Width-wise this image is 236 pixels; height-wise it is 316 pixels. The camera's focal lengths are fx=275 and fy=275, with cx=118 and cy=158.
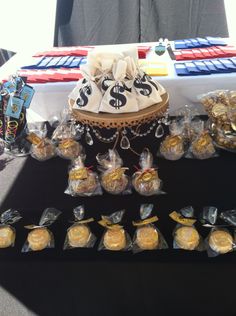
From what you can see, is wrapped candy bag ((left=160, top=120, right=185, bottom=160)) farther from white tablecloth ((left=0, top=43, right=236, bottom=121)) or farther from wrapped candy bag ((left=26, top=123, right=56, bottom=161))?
wrapped candy bag ((left=26, top=123, right=56, bottom=161))

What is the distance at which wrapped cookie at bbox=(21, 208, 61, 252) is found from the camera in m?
0.67

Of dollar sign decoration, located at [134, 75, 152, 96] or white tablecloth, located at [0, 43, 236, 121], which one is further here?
white tablecloth, located at [0, 43, 236, 121]

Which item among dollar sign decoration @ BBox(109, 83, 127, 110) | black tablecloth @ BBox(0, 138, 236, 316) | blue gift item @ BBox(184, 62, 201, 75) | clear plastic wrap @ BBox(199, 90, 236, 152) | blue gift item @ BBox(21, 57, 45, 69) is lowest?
black tablecloth @ BBox(0, 138, 236, 316)

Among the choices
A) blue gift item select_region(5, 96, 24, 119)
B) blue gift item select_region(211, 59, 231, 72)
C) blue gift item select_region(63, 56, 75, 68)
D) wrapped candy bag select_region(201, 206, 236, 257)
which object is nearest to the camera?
wrapped candy bag select_region(201, 206, 236, 257)

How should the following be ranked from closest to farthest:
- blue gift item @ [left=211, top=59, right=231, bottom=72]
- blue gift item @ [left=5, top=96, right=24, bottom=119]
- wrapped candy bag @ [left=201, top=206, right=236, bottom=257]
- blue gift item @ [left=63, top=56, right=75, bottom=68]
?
wrapped candy bag @ [left=201, top=206, right=236, bottom=257]
blue gift item @ [left=5, top=96, right=24, bottom=119]
blue gift item @ [left=211, top=59, right=231, bottom=72]
blue gift item @ [left=63, top=56, right=75, bottom=68]

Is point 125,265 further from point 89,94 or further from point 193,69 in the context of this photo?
point 193,69

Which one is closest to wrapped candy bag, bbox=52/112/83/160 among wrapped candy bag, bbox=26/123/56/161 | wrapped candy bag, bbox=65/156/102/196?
wrapped candy bag, bbox=26/123/56/161

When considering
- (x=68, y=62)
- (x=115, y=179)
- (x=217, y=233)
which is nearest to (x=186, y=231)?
(x=217, y=233)

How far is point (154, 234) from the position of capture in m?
0.66

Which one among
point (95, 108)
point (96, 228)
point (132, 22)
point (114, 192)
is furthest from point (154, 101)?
point (132, 22)

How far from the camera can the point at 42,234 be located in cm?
68

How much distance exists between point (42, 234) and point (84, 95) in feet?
1.22

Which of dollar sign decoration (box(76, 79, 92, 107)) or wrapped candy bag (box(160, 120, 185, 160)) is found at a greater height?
dollar sign decoration (box(76, 79, 92, 107))

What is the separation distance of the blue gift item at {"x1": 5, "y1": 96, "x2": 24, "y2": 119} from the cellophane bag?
1.39 feet
